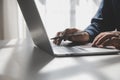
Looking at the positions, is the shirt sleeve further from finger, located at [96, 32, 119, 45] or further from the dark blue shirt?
finger, located at [96, 32, 119, 45]

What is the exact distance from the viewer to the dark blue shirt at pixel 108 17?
4.56 feet

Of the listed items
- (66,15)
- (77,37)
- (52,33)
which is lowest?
(52,33)

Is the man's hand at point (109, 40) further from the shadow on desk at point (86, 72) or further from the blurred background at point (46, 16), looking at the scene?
the blurred background at point (46, 16)

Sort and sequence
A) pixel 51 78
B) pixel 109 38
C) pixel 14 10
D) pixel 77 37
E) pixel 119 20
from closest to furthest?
pixel 51 78
pixel 109 38
pixel 77 37
pixel 119 20
pixel 14 10

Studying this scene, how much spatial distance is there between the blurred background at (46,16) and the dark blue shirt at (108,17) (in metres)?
1.06

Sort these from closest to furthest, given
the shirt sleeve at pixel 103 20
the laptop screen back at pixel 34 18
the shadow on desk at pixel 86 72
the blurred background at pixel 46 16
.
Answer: the shadow on desk at pixel 86 72, the laptop screen back at pixel 34 18, the shirt sleeve at pixel 103 20, the blurred background at pixel 46 16

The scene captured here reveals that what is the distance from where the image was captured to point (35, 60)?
61 cm

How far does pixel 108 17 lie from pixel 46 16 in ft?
3.78

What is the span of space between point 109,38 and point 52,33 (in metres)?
1.71

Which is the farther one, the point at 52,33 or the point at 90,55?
the point at 52,33

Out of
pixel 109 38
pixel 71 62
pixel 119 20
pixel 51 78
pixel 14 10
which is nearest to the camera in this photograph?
pixel 51 78

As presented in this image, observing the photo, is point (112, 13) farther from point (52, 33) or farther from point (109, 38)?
point (52, 33)

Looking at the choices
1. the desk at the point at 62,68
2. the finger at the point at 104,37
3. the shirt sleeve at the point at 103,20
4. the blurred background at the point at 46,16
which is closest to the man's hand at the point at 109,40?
the finger at the point at 104,37

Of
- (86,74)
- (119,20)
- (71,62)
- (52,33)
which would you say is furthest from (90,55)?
(52,33)
